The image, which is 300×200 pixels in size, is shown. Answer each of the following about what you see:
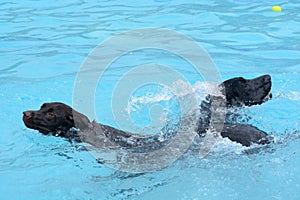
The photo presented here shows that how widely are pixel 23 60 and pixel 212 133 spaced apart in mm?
3788

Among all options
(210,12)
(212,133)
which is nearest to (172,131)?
(212,133)

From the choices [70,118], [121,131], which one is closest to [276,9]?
[121,131]

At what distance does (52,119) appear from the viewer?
372 centimetres

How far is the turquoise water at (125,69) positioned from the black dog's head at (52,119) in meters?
0.23

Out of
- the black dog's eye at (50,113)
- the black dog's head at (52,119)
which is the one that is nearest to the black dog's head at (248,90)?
the black dog's head at (52,119)

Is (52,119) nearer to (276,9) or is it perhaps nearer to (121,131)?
(121,131)

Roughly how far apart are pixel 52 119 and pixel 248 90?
5.71 feet

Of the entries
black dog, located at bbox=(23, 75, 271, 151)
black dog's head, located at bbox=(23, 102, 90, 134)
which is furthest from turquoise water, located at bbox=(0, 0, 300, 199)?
black dog's head, located at bbox=(23, 102, 90, 134)

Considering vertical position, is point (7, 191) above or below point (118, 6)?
below

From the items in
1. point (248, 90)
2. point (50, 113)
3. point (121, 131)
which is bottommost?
point (121, 131)

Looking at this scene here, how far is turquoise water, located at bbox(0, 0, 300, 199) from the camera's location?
366cm

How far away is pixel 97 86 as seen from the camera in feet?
20.1

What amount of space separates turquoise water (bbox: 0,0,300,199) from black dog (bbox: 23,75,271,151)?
129 mm

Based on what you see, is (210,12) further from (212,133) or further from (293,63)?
(212,133)
